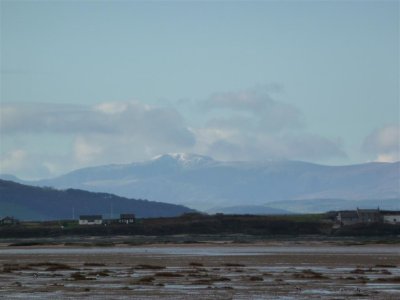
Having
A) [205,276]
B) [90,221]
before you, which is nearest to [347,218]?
[90,221]

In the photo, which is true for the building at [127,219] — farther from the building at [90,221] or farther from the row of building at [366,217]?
the row of building at [366,217]

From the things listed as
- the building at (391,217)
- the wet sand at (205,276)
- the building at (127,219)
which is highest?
the building at (127,219)

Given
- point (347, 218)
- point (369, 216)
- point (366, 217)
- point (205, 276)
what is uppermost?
point (369, 216)

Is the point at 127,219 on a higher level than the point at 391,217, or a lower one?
higher

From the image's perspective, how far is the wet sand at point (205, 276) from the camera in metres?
48.1

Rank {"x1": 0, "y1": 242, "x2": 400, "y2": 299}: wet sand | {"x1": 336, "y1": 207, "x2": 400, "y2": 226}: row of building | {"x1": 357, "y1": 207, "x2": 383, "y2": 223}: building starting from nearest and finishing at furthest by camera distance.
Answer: {"x1": 0, "y1": 242, "x2": 400, "y2": 299}: wet sand
{"x1": 336, "y1": 207, "x2": 400, "y2": 226}: row of building
{"x1": 357, "y1": 207, "x2": 383, "y2": 223}: building

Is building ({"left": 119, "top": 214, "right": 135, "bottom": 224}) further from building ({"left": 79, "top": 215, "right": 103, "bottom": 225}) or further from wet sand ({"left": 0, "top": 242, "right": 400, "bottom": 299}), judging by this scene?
wet sand ({"left": 0, "top": 242, "right": 400, "bottom": 299})

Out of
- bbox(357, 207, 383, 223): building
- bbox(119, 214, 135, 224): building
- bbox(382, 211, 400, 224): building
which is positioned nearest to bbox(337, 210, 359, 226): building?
bbox(357, 207, 383, 223): building

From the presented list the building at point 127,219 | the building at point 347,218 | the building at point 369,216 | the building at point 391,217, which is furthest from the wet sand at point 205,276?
the building at point 127,219

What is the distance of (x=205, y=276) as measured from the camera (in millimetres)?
57625

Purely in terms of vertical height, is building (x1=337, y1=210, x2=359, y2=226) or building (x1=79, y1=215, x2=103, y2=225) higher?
building (x1=79, y1=215, x2=103, y2=225)

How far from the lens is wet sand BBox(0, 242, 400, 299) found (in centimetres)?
4806

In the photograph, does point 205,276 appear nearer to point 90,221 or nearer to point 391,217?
point 391,217

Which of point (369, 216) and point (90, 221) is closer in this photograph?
point (369, 216)
